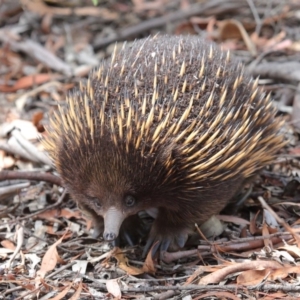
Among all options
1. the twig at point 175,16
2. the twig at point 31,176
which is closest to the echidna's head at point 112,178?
the twig at point 31,176

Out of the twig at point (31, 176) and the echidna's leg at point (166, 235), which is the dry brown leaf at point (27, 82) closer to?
the twig at point (31, 176)

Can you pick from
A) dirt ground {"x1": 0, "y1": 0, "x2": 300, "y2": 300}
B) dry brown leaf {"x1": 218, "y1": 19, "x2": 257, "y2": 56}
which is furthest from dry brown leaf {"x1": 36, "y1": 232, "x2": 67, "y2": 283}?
dry brown leaf {"x1": 218, "y1": 19, "x2": 257, "y2": 56}

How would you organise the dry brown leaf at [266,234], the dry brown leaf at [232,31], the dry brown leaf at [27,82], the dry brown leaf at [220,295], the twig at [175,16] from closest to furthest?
the dry brown leaf at [220,295], the dry brown leaf at [266,234], the dry brown leaf at [27,82], the dry brown leaf at [232,31], the twig at [175,16]

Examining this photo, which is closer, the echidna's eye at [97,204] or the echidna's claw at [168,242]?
the echidna's eye at [97,204]

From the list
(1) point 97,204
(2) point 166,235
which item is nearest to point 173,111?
(1) point 97,204

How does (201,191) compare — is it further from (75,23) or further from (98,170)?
(75,23)

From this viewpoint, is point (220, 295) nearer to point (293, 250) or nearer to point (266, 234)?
point (293, 250)

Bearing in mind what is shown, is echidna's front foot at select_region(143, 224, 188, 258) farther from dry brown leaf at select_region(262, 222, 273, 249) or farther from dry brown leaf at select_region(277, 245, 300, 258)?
dry brown leaf at select_region(277, 245, 300, 258)

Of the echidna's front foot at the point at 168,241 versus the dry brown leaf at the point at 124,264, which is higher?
the echidna's front foot at the point at 168,241
